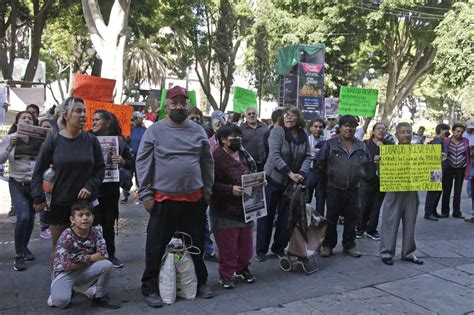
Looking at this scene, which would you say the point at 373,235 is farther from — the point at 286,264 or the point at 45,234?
the point at 45,234

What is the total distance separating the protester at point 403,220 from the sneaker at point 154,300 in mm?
2964

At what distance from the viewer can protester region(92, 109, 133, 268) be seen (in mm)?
5438

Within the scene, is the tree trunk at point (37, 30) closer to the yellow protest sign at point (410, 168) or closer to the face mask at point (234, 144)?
the face mask at point (234, 144)

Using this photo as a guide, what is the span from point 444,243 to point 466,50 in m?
11.9

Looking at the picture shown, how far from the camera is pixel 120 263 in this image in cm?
569

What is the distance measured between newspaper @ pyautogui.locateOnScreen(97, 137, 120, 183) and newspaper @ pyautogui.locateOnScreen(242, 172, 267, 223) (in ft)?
4.93

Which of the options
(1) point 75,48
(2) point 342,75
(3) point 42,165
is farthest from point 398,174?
(1) point 75,48

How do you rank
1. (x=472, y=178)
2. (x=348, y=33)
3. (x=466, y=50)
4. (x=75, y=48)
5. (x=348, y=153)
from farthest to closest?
(x=75, y=48)
(x=348, y=33)
(x=466, y=50)
(x=472, y=178)
(x=348, y=153)

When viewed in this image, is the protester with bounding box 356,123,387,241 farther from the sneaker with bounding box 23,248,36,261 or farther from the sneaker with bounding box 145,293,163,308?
the sneaker with bounding box 23,248,36,261

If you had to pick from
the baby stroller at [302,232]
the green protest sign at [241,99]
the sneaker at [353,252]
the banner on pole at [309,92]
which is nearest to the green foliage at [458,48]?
the banner on pole at [309,92]

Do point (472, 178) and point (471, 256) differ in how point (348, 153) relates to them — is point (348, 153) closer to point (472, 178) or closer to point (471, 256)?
point (471, 256)

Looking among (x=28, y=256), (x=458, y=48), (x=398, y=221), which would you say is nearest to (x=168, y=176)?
(x=28, y=256)

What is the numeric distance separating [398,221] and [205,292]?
2758 millimetres

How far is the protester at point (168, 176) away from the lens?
4438 mm
